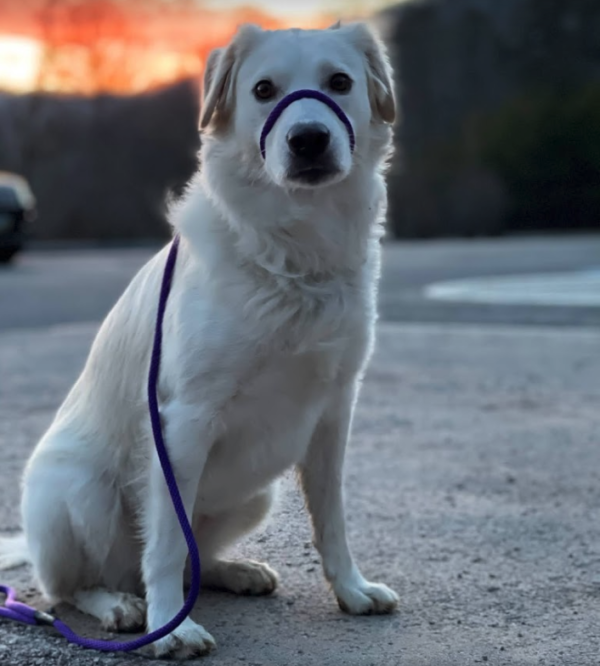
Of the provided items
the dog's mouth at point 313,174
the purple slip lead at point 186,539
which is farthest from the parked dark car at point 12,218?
the dog's mouth at point 313,174

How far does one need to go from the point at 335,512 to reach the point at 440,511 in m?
0.99

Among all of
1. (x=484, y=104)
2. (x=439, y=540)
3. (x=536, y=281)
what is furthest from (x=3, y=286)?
(x=484, y=104)

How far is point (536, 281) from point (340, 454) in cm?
1169

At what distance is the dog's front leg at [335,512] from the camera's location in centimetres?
317

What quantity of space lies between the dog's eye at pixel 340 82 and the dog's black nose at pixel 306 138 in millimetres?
203

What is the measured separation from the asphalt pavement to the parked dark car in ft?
32.0

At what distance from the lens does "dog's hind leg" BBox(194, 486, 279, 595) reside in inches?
129

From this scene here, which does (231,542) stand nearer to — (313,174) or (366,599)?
(366,599)

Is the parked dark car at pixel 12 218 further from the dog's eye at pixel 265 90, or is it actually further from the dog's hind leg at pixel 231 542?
the dog's eye at pixel 265 90

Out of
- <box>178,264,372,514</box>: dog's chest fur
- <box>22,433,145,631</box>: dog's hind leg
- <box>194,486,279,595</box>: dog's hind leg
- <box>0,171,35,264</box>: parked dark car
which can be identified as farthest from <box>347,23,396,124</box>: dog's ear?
<box>0,171,35,264</box>: parked dark car

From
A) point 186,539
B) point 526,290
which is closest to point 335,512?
point 186,539

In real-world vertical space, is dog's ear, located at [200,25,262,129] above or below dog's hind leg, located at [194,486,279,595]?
above

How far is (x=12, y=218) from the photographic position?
1888 centimetres

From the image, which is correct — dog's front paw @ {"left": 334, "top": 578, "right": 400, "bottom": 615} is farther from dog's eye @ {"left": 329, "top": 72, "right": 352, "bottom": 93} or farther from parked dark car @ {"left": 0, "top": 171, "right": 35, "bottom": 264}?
parked dark car @ {"left": 0, "top": 171, "right": 35, "bottom": 264}
